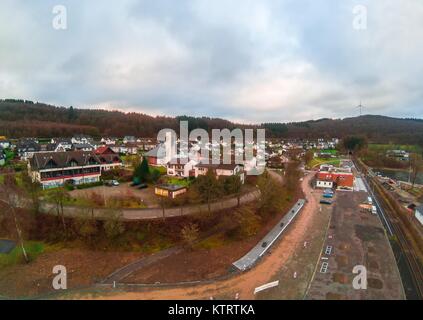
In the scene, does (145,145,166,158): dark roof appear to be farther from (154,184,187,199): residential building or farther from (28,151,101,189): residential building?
(154,184,187,199): residential building

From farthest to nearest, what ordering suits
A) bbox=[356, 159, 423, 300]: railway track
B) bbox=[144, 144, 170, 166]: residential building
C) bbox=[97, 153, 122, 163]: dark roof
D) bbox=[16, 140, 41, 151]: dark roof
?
bbox=[16, 140, 41, 151]: dark roof < bbox=[144, 144, 170, 166]: residential building < bbox=[97, 153, 122, 163]: dark roof < bbox=[356, 159, 423, 300]: railway track

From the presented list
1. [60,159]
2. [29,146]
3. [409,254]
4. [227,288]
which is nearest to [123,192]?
[60,159]

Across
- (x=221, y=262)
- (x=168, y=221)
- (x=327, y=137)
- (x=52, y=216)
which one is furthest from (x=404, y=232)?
(x=327, y=137)

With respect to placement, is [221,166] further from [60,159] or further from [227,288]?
[227,288]

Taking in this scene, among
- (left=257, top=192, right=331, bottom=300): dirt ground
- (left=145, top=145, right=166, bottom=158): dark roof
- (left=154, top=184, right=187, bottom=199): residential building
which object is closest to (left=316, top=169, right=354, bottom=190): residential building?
(left=257, top=192, right=331, bottom=300): dirt ground

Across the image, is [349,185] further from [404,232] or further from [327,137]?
[327,137]
